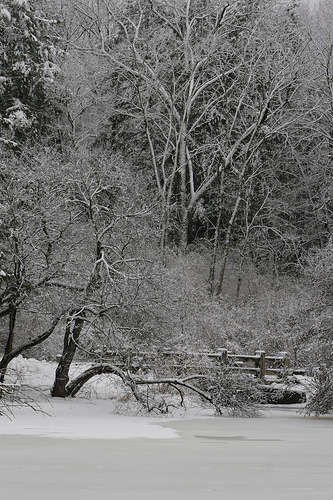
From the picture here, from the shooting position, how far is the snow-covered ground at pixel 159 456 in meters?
10.7

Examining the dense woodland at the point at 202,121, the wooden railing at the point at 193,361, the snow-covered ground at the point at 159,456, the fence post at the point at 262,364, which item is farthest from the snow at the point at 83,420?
the dense woodland at the point at 202,121

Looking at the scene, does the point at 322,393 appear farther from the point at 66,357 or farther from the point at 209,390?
the point at 66,357

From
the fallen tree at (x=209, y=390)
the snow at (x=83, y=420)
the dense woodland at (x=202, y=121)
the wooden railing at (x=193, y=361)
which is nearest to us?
the snow at (x=83, y=420)

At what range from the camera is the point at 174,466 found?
12703 mm

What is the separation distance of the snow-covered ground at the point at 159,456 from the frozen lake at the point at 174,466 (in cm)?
1

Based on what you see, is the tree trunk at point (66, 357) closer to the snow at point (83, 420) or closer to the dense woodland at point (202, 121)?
the snow at point (83, 420)

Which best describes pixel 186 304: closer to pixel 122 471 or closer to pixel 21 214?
pixel 21 214

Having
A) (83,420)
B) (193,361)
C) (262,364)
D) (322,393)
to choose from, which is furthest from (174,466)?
(262,364)

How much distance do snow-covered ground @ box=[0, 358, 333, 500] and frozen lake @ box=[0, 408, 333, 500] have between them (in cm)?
1

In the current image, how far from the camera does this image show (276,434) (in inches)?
710

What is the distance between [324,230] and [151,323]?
26584mm

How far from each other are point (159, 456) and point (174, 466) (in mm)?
1088

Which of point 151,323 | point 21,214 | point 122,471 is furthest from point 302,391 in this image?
point 122,471

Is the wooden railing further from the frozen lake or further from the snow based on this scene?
the frozen lake
